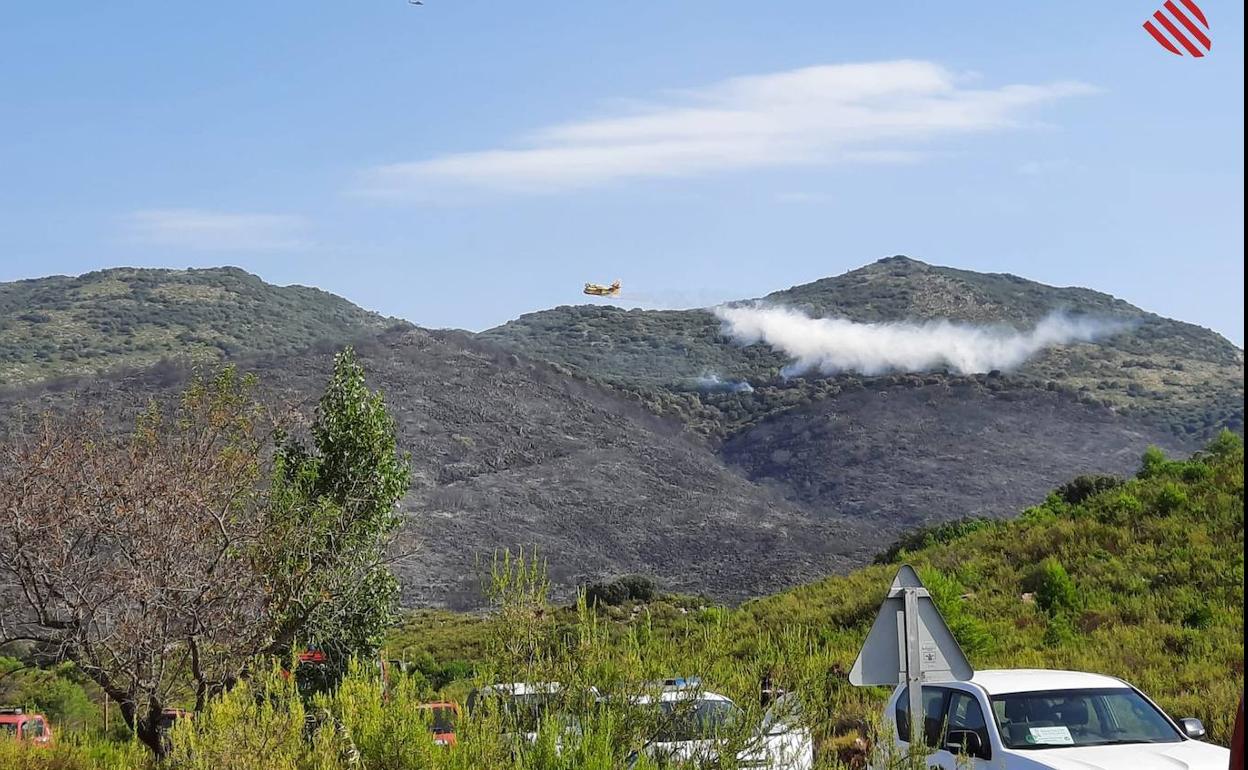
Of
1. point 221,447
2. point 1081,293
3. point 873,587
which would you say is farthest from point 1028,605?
point 1081,293

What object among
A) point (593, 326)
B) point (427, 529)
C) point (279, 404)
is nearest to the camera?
point (279, 404)

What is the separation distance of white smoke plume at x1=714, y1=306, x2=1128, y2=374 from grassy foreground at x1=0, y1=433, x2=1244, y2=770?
3242 inches

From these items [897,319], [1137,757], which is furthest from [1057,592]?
[897,319]

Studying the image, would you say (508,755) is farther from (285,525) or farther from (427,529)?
(427,529)

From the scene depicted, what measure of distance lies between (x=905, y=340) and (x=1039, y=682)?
4994 inches

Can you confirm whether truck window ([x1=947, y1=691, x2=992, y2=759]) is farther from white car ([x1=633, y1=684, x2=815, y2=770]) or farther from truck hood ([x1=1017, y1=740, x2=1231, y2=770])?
white car ([x1=633, y1=684, x2=815, y2=770])

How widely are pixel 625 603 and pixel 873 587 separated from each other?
15.3 m

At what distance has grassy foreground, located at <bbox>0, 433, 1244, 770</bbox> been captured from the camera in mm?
8227

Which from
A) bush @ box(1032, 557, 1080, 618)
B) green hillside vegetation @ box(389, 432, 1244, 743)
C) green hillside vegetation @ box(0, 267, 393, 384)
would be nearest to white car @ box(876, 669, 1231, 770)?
green hillside vegetation @ box(389, 432, 1244, 743)

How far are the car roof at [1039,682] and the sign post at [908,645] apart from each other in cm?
118

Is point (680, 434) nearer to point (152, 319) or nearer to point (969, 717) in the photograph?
point (152, 319)

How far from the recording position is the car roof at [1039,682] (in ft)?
37.8

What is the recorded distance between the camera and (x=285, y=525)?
1343 centimetres

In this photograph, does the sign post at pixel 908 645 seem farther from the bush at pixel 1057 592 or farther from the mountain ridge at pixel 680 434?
the mountain ridge at pixel 680 434
